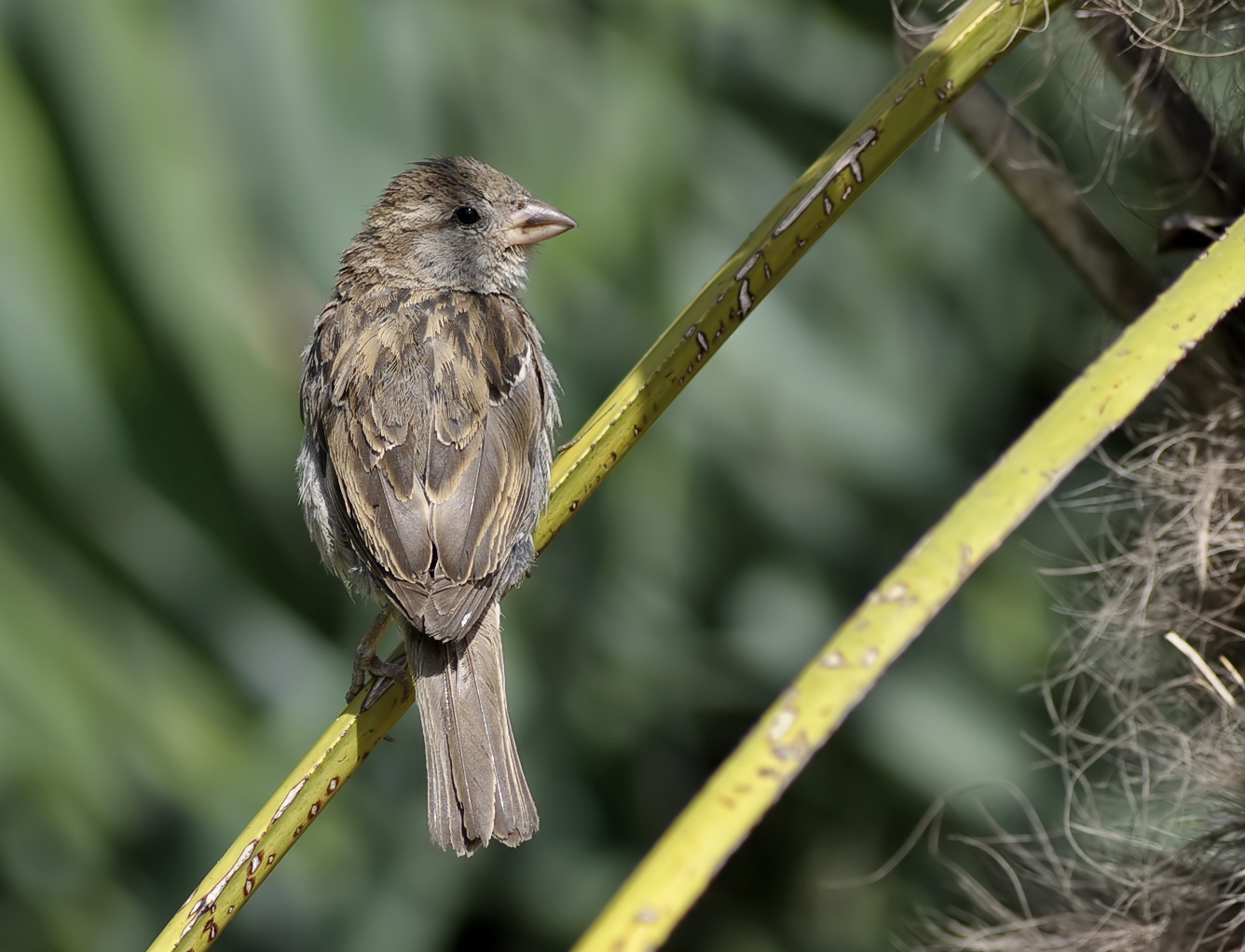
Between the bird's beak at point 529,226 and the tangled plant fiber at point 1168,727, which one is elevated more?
the tangled plant fiber at point 1168,727

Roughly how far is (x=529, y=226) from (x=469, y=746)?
144cm

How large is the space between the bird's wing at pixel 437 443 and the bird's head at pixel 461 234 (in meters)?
0.23

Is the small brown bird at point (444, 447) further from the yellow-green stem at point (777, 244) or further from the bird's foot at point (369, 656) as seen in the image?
the yellow-green stem at point (777, 244)

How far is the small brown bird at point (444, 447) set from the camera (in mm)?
2176

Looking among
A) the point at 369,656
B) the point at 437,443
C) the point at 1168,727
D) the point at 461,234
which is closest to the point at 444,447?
the point at 437,443

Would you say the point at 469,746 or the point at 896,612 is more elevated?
the point at 896,612

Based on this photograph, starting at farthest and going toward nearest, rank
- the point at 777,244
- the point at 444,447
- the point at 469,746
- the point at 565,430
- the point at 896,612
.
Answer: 1. the point at 565,430
2. the point at 444,447
3. the point at 469,746
4. the point at 777,244
5. the point at 896,612

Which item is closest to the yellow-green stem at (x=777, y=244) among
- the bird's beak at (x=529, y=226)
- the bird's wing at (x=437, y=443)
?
the bird's wing at (x=437, y=443)

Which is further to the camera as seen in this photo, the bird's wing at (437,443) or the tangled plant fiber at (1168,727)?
the bird's wing at (437,443)

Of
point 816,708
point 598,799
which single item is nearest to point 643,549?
point 598,799

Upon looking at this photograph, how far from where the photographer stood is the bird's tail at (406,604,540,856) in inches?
80.6

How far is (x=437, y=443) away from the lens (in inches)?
100.0

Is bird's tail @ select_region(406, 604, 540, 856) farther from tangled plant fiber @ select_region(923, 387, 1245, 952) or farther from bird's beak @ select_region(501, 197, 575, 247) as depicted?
bird's beak @ select_region(501, 197, 575, 247)

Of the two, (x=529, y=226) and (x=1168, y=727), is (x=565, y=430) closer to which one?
(x=529, y=226)
